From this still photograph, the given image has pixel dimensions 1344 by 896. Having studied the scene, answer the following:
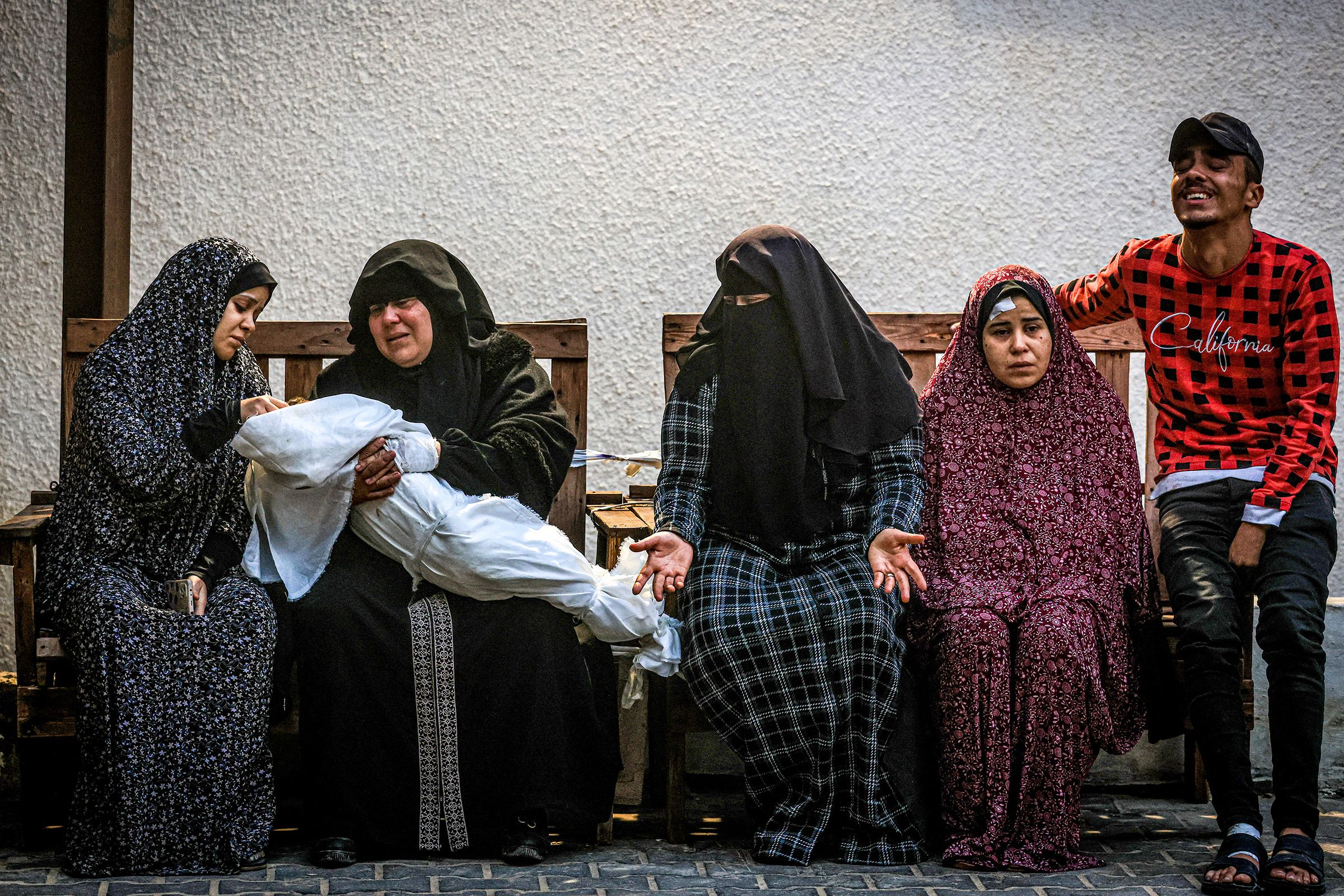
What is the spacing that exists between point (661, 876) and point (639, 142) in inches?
106

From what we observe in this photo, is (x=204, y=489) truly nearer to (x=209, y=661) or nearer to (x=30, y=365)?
(x=209, y=661)

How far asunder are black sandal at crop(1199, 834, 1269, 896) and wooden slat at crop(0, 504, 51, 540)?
3.04 meters

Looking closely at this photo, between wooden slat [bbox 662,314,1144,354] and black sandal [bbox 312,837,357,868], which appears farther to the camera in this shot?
wooden slat [bbox 662,314,1144,354]

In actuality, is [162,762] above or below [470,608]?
below

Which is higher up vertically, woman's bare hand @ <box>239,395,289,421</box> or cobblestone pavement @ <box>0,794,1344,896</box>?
woman's bare hand @ <box>239,395,289,421</box>

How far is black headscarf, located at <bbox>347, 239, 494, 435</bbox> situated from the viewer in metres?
3.85

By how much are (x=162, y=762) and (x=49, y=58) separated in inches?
110

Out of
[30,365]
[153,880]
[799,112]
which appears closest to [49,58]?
[30,365]

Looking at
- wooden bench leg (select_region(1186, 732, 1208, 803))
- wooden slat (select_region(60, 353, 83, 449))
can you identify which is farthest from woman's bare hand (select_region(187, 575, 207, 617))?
wooden bench leg (select_region(1186, 732, 1208, 803))

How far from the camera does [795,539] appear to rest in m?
3.78

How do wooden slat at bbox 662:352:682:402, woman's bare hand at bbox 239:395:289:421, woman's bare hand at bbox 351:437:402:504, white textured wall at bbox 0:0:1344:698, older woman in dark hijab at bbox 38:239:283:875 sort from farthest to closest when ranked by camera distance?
1. white textured wall at bbox 0:0:1344:698
2. wooden slat at bbox 662:352:682:402
3. woman's bare hand at bbox 239:395:289:421
4. woman's bare hand at bbox 351:437:402:504
5. older woman in dark hijab at bbox 38:239:283:875

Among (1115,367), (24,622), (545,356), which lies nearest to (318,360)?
(545,356)

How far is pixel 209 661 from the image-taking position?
3.31 metres

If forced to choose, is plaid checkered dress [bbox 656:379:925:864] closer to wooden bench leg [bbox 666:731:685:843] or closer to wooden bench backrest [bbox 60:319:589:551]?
wooden bench leg [bbox 666:731:685:843]
